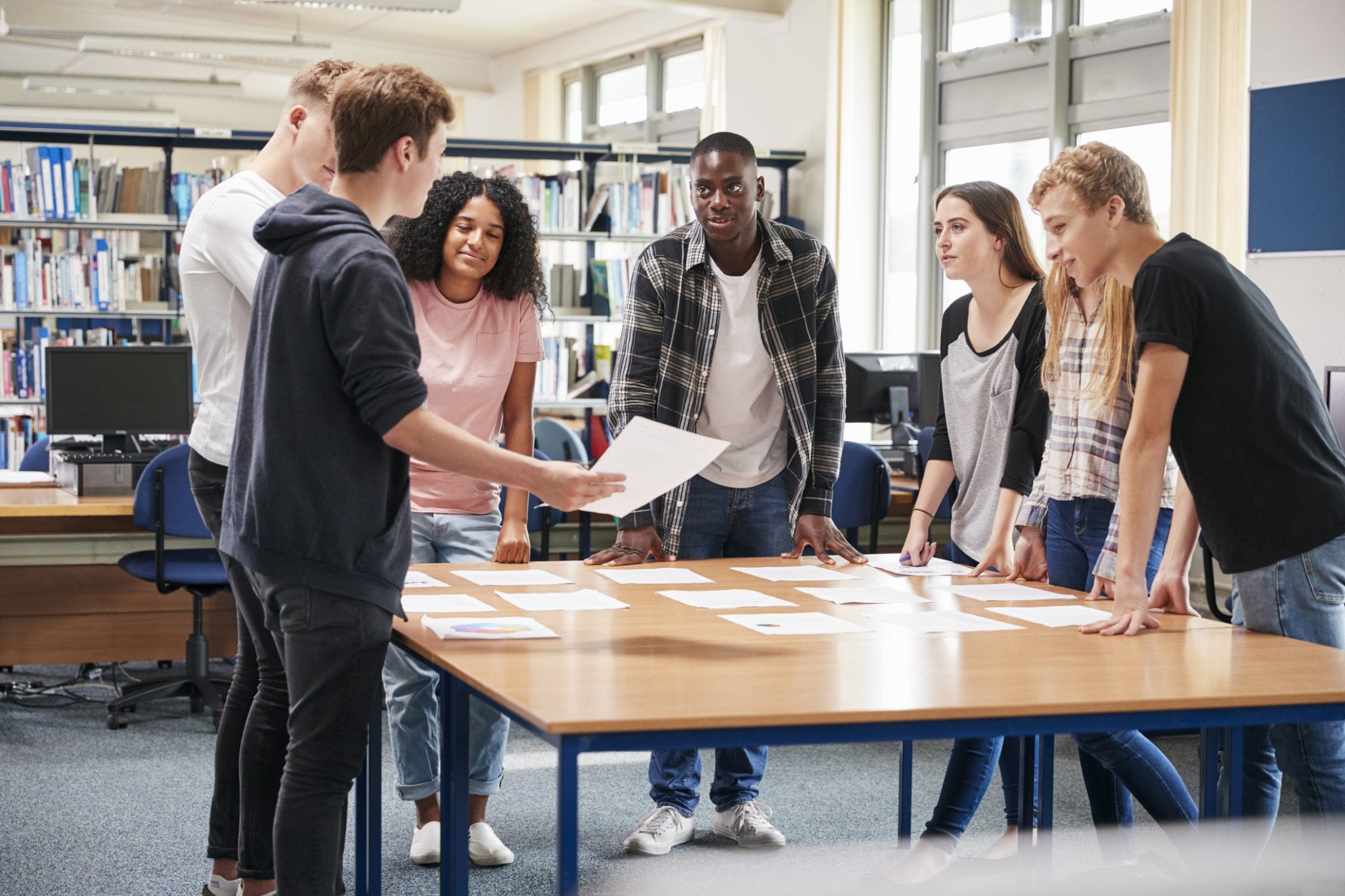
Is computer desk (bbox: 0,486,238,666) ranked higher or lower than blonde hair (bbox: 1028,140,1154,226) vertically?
lower

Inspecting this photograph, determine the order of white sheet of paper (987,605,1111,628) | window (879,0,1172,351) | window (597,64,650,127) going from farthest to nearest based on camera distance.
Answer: window (597,64,650,127)
window (879,0,1172,351)
white sheet of paper (987,605,1111,628)

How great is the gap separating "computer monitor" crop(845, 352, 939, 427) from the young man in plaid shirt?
88.1 inches

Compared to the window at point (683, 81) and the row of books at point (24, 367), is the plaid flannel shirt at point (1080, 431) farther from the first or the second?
the window at point (683, 81)

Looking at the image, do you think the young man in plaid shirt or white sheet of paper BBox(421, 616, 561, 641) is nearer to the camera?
white sheet of paper BBox(421, 616, 561, 641)

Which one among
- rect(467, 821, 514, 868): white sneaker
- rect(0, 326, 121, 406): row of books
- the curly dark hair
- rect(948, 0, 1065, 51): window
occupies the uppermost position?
rect(948, 0, 1065, 51): window

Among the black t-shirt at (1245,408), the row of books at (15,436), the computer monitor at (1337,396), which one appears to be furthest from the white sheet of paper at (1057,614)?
the row of books at (15,436)

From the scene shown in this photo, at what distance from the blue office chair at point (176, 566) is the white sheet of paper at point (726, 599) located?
203cm

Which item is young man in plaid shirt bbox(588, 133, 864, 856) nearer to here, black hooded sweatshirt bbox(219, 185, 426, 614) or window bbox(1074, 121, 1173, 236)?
black hooded sweatshirt bbox(219, 185, 426, 614)

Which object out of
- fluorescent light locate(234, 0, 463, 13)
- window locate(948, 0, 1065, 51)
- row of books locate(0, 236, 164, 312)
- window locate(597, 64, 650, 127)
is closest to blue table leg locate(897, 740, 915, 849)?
window locate(948, 0, 1065, 51)

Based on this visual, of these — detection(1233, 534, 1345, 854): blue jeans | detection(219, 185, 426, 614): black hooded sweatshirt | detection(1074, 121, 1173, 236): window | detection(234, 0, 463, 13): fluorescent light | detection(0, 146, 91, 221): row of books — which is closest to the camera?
detection(219, 185, 426, 614): black hooded sweatshirt

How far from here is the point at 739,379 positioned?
284cm

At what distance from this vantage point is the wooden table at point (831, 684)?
1.51 m

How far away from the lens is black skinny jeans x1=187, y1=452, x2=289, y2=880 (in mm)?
2143

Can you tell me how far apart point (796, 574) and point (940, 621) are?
54 centimetres
